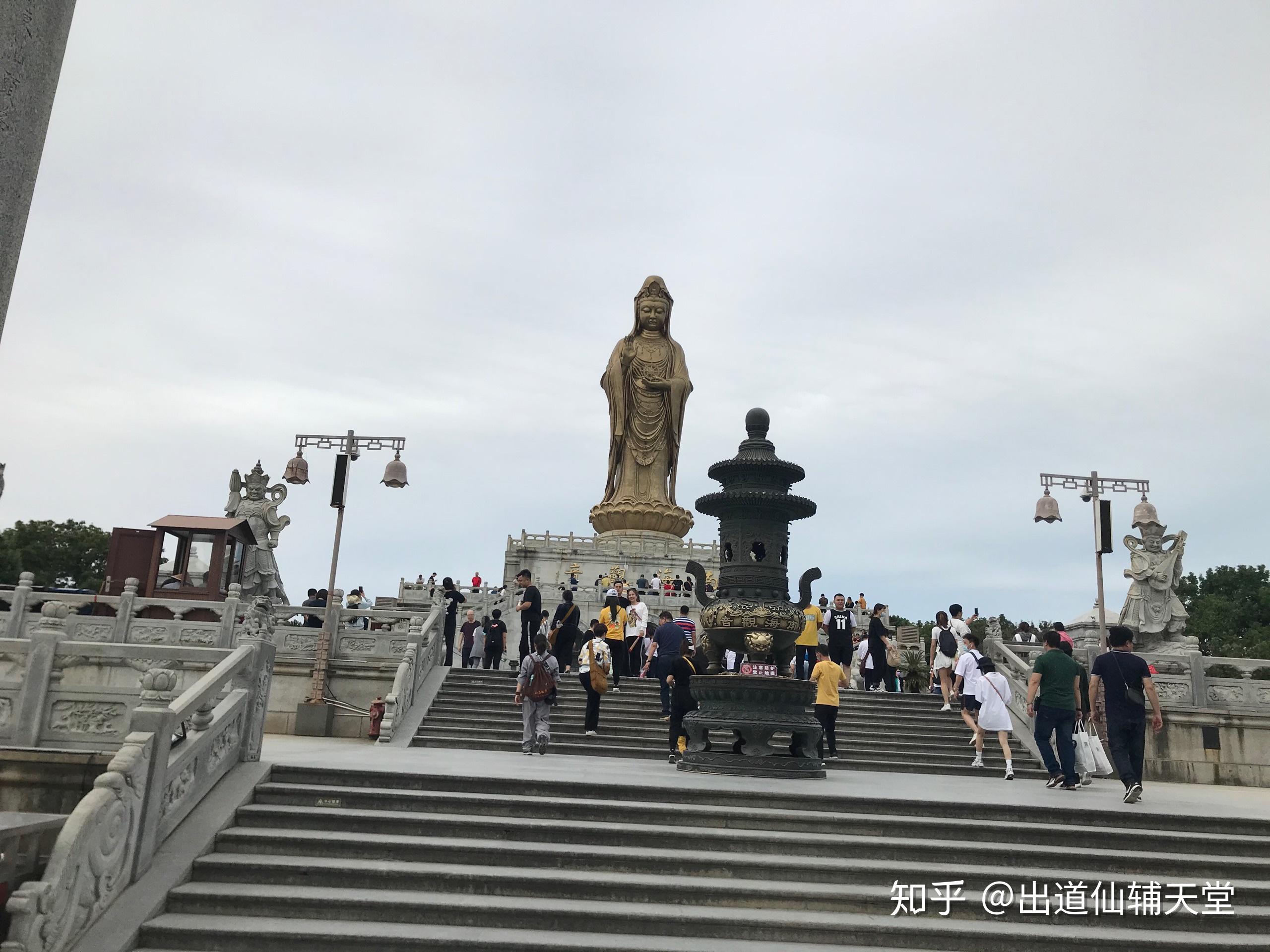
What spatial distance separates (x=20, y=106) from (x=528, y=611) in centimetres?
1114

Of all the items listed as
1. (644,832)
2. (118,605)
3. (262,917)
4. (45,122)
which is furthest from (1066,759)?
(118,605)

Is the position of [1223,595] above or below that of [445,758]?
above

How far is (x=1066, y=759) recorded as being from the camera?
9078mm

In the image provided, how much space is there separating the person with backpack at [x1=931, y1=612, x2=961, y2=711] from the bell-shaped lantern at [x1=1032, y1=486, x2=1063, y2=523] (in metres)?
2.80

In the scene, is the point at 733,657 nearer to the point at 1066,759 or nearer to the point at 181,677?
the point at 1066,759

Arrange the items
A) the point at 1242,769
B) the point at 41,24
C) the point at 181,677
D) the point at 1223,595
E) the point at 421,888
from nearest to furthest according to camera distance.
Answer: the point at 41,24, the point at 421,888, the point at 181,677, the point at 1242,769, the point at 1223,595

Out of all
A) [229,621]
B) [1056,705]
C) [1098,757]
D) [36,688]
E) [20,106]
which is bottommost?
[1098,757]

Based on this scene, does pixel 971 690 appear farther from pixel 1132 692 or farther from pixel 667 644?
pixel 667 644

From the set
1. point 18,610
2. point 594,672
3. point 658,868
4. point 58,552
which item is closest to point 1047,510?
point 594,672

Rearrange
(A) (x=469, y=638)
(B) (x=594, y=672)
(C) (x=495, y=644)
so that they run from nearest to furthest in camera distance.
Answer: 1. (B) (x=594, y=672)
2. (C) (x=495, y=644)
3. (A) (x=469, y=638)

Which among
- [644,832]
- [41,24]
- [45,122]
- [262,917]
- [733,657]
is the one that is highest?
[41,24]

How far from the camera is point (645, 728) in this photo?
1261cm

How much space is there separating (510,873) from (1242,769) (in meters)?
11.8

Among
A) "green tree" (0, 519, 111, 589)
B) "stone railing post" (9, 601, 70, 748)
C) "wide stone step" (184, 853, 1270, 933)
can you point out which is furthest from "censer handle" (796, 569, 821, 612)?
"green tree" (0, 519, 111, 589)
